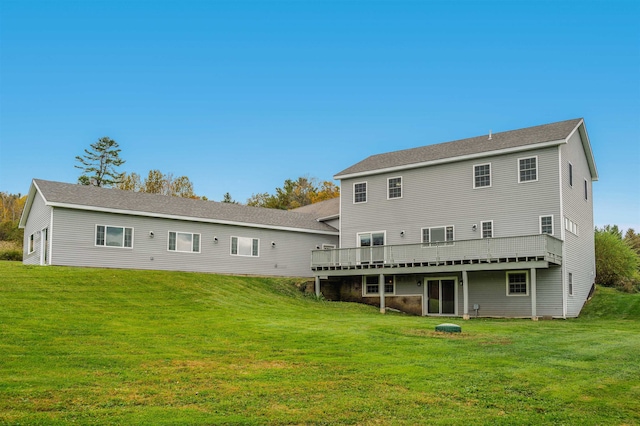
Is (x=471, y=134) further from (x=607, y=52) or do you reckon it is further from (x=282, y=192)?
(x=282, y=192)

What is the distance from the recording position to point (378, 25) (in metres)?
30.8

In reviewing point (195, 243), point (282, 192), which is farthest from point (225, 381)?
point (282, 192)

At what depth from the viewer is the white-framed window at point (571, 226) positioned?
2488 centimetres

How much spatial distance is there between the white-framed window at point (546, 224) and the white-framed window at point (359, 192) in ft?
29.9

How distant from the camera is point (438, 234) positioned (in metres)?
27.8

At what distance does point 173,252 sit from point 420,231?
11.9 meters

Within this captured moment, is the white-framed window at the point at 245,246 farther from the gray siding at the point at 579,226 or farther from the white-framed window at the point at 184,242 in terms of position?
the gray siding at the point at 579,226

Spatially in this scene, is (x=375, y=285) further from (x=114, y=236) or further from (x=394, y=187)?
(x=114, y=236)

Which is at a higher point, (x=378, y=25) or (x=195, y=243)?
(x=378, y=25)

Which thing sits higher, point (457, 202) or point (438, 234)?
point (457, 202)

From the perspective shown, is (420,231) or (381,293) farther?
(420,231)

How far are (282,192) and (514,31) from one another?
38.4 meters

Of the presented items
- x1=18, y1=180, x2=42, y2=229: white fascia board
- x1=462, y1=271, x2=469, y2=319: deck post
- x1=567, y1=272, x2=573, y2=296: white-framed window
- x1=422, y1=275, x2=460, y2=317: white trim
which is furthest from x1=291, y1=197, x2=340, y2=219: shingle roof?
x1=18, y1=180, x2=42, y2=229: white fascia board

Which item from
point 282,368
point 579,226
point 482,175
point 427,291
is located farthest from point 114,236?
point 579,226
